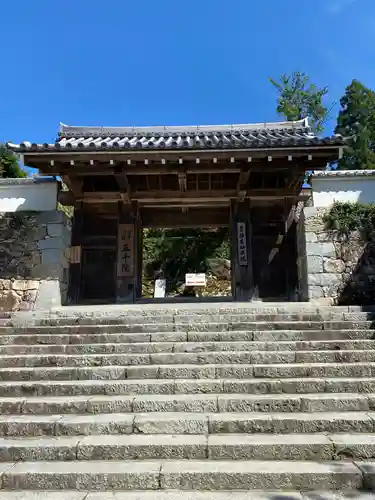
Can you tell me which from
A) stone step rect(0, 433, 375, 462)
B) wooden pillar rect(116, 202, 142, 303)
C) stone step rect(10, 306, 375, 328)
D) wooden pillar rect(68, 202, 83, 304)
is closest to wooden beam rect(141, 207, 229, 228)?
wooden pillar rect(116, 202, 142, 303)

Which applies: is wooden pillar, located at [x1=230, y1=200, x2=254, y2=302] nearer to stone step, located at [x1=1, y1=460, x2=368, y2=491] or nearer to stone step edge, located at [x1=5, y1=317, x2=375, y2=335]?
stone step edge, located at [x1=5, y1=317, x2=375, y2=335]

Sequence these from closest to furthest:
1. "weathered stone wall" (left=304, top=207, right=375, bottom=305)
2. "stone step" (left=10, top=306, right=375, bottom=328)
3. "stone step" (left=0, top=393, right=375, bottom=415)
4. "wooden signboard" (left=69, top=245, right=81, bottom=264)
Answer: "stone step" (left=0, top=393, right=375, bottom=415) → "stone step" (left=10, top=306, right=375, bottom=328) → "weathered stone wall" (left=304, top=207, right=375, bottom=305) → "wooden signboard" (left=69, top=245, right=81, bottom=264)

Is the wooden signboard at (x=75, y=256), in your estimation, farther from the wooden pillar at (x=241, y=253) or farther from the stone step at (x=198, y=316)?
the wooden pillar at (x=241, y=253)

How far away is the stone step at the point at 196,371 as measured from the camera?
4.26 metres

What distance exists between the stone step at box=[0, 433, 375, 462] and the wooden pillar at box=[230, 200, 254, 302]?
15.8ft

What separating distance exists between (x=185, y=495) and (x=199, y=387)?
139 cm

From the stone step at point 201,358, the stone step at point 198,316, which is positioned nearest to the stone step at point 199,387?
the stone step at point 201,358

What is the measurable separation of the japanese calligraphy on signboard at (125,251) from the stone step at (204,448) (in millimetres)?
5055

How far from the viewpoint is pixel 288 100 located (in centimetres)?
2458

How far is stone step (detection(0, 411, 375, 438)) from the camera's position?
3379 mm

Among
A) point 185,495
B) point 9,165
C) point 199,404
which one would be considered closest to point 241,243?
point 199,404

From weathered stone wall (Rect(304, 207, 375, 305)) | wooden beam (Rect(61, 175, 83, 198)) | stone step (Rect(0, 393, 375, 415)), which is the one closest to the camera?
stone step (Rect(0, 393, 375, 415))

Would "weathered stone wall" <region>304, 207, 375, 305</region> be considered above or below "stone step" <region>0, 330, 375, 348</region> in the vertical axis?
above

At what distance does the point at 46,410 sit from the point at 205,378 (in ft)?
5.64
